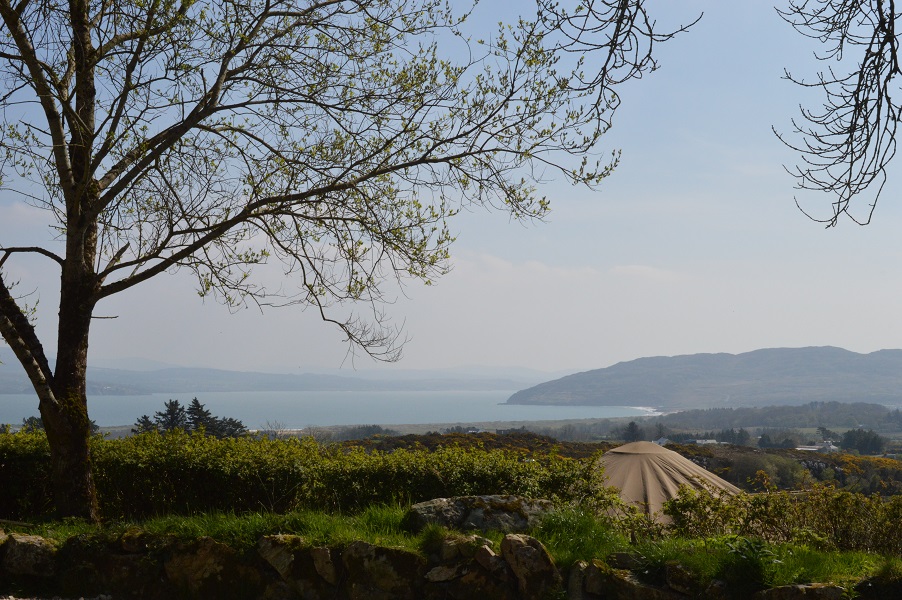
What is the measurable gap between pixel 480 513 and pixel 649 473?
6044 mm

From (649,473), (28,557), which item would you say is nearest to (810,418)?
(649,473)

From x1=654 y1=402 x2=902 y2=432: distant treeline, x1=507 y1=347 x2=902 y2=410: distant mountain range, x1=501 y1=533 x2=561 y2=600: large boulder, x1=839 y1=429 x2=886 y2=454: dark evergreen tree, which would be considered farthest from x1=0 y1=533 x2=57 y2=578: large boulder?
x1=507 y1=347 x2=902 y2=410: distant mountain range

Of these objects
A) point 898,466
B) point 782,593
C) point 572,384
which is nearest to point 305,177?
point 782,593

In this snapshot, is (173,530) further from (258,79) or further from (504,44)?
(504,44)

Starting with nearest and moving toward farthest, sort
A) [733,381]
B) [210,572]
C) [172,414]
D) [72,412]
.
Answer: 1. [210,572]
2. [72,412]
3. [172,414]
4. [733,381]

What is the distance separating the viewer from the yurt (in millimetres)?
10875

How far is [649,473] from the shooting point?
11.2 meters

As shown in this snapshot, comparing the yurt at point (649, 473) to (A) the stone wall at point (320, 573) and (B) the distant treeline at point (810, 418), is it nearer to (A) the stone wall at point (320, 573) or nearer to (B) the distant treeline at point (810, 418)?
(A) the stone wall at point (320, 573)

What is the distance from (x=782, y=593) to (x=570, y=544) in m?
1.57

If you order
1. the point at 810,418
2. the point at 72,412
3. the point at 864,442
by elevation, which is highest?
the point at 72,412

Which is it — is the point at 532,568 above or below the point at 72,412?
below

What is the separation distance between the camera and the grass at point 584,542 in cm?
480

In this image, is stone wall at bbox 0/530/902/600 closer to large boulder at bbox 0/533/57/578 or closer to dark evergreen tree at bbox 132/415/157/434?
large boulder at bbox 0/533/57/578

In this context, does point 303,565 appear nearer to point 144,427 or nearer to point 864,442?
point 144,427
